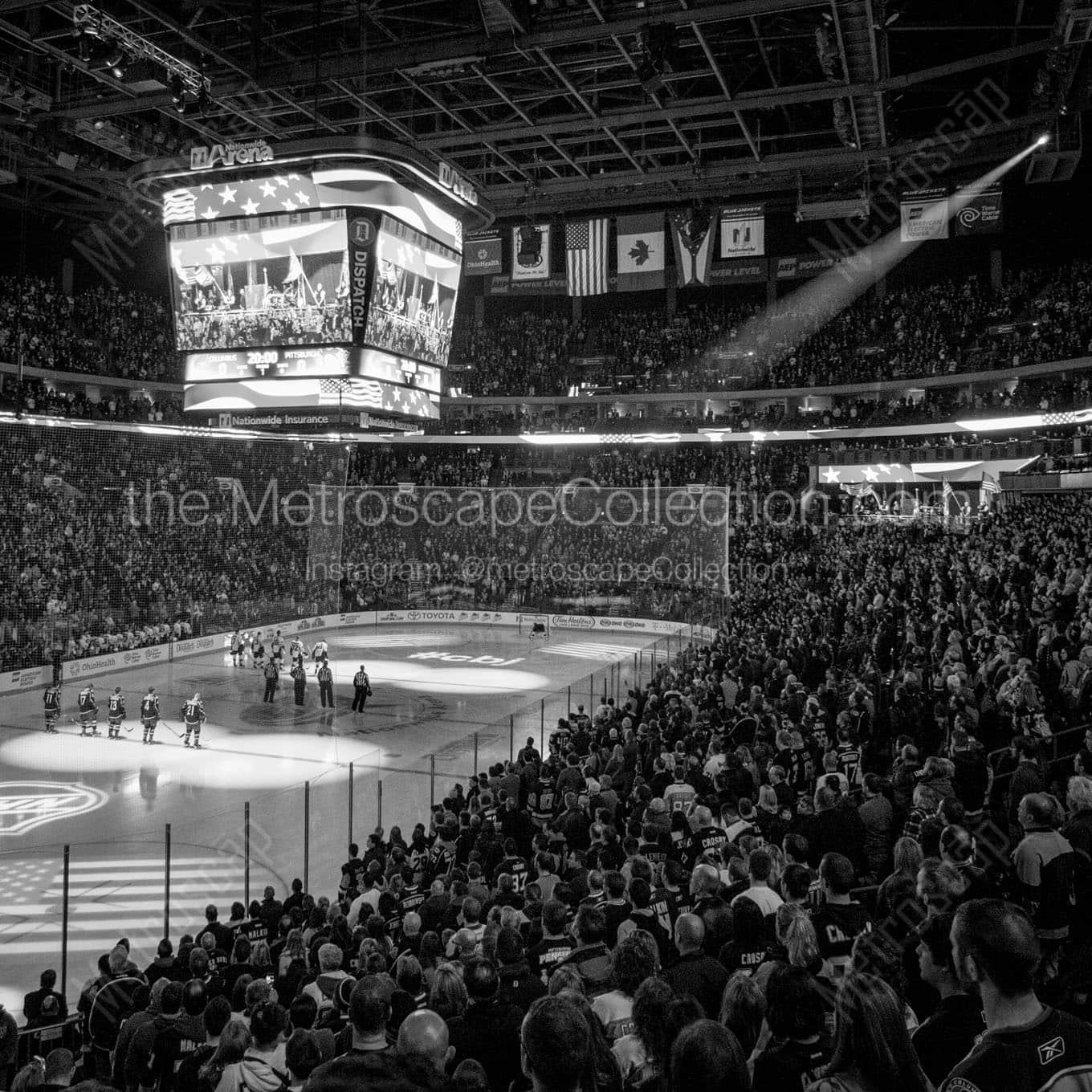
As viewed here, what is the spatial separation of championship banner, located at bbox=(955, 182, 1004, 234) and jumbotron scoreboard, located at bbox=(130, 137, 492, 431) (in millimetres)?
17359

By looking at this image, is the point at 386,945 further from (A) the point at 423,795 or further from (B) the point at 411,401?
(B) the point at 411,401

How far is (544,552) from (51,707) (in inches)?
798

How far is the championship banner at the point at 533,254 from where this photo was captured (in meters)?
27.0

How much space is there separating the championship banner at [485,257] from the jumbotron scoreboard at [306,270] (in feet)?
40.9

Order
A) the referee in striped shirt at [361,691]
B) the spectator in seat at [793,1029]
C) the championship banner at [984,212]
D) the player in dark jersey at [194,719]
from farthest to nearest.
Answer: the championship banner at [984,212], the referee in striped shirt at [361,691], the player in dark jersey at [194,719], the spectator in seat at [793,1029]

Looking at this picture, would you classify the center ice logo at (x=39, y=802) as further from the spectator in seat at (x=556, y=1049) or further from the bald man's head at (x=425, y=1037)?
the spectator in seat at (x=556, y=1049)

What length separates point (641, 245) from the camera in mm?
26453

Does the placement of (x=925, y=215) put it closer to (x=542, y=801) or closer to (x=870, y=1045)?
(x=542, y=801)

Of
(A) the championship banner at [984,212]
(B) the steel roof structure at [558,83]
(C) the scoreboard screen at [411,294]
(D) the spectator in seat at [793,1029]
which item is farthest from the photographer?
(A) the championship banner at [984,212]

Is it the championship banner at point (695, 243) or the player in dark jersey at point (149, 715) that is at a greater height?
the championship banner at point (695, 243)

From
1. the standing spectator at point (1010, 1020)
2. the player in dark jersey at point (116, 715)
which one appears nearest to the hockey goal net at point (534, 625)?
the player in dark jersey at point (116, 715)

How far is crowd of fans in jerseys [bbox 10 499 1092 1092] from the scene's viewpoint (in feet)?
7.79

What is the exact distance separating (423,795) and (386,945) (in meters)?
9.22

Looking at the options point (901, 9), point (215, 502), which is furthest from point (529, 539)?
point (901, 9)
